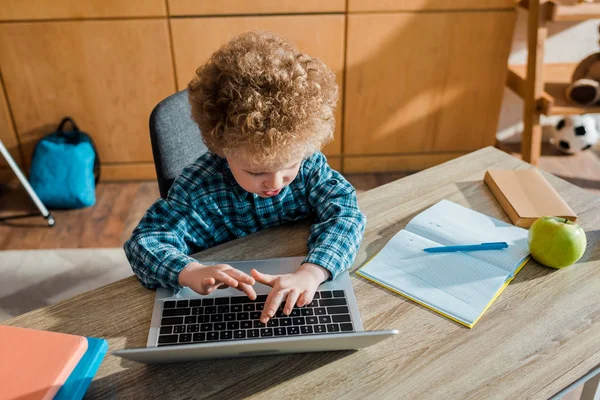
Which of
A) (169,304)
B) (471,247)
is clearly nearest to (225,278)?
(169,304)

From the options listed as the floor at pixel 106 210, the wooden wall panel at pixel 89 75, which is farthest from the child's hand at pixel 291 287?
the wooden wall panel at pixel 89 75

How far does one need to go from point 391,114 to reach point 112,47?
1473 millimetres

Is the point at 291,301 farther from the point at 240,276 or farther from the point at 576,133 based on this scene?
the point at 576,133

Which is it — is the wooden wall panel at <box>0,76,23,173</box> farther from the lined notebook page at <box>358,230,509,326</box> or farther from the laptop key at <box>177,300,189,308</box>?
the lined notebook page at <box>358,230,509,326</box>

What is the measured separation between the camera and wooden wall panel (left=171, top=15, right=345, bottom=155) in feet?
8.29

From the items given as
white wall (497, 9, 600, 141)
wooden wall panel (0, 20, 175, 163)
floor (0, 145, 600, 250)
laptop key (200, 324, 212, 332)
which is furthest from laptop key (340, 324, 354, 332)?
white wall (497, 9, 600, 141)

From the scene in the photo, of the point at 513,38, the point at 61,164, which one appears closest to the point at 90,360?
the point at 61,164

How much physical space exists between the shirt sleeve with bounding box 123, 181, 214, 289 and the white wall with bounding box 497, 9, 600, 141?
7.65 feet

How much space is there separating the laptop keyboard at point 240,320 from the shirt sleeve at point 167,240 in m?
0.06

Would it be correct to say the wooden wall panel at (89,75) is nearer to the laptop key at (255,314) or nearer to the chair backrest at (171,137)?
the chair backrest at (171,137)

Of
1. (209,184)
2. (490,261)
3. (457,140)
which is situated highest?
(209,184)

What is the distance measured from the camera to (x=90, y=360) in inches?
31.6

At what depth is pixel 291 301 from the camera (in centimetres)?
91

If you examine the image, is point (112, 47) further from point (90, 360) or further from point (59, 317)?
point (90, 360)
